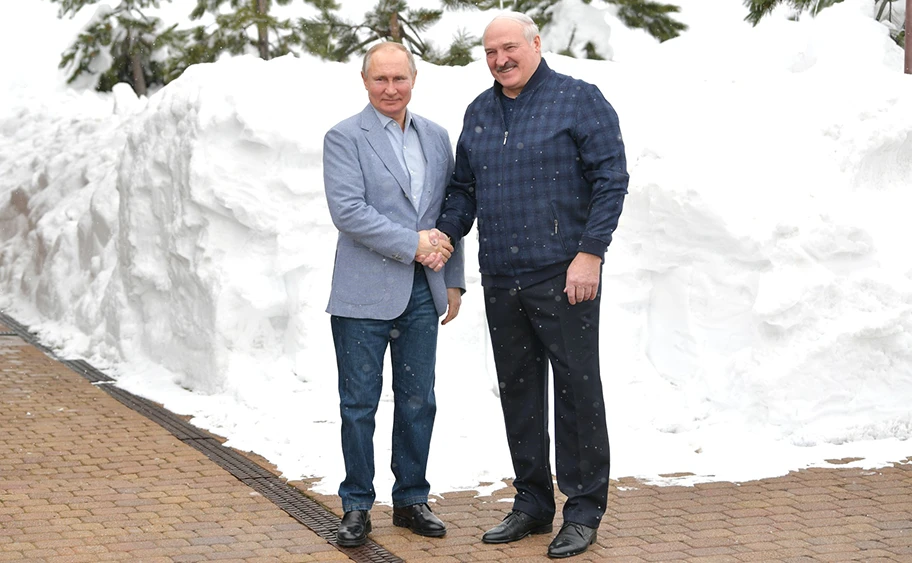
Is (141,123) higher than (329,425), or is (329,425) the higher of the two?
(141,123)

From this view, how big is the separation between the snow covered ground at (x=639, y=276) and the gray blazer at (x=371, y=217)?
1155mm

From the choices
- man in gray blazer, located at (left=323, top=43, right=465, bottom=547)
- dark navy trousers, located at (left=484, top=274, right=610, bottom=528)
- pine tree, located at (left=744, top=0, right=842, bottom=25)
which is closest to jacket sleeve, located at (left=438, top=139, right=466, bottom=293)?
man in gray blazer, located at (left=323, top=43, right=465, bottom=547)

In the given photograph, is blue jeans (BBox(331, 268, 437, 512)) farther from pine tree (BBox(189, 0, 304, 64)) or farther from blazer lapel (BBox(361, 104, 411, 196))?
pine tree (BBox(189, 0, 304, 64))

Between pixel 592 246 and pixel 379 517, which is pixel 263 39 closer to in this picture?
pixel 379 517

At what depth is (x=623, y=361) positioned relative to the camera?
6.91 m

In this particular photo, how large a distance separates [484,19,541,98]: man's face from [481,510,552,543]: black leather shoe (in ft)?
5.47

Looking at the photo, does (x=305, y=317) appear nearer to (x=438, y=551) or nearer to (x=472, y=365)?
(x=472, y=365)

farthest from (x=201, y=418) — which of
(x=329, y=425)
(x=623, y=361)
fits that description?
(x=623, y=361)

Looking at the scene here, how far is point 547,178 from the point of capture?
446cm

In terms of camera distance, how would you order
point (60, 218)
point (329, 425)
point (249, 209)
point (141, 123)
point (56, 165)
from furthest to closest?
point (56, 165) → point (60, 218) → point (141, 123) → point (249, 209) → point (329, 425)

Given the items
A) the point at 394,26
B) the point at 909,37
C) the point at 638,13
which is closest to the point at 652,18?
the point at 638,13

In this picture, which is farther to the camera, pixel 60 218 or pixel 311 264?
pixel 60 218

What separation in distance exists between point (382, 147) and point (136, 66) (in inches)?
513

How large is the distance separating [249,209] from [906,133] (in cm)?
396
